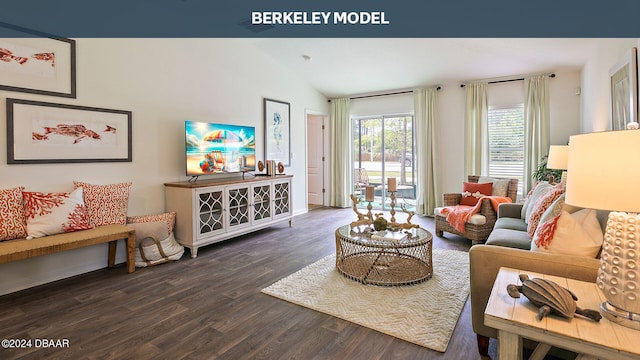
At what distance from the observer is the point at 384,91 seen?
21.1ft

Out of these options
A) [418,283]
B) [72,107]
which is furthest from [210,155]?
[418,283]

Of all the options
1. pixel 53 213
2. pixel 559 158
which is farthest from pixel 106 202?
pixel 559 158

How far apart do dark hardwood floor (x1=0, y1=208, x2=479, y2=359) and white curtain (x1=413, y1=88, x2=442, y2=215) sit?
3210 millimetres

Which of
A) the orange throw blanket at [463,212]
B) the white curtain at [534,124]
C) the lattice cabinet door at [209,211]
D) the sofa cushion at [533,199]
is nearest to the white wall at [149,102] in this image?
the lattice cabinet door at [209,211]

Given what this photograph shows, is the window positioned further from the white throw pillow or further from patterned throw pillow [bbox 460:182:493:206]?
the white throw pillow

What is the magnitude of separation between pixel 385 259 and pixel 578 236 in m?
1.84

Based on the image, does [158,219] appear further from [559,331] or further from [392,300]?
[559,331]

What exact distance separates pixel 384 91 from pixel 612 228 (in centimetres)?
553

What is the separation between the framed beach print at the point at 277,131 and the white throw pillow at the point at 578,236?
4.33 metres

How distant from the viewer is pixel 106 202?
338 cm

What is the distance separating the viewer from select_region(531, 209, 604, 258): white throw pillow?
1.75m

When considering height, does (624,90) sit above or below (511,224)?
above

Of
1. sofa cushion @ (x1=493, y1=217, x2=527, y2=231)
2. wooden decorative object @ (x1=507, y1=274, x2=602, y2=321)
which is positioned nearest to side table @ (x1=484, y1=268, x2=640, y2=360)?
wooden decorative object @ (x1=507, y1=274, x2=602, y2=321)

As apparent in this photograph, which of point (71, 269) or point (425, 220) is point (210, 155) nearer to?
point (71, 269)
